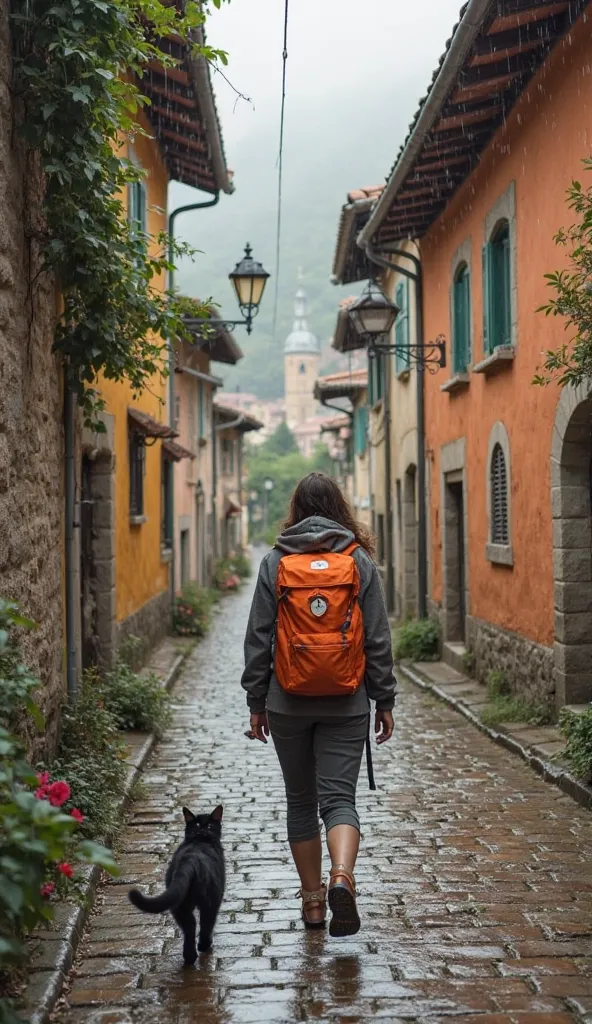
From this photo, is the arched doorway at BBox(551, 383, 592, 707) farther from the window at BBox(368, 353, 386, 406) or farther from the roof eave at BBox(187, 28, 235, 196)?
the window at BBox(368, 353, 386, 406)

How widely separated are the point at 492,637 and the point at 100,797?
235 inches

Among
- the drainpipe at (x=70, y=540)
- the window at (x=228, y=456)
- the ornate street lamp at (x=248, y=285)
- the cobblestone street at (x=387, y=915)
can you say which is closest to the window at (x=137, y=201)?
the ornate street lamp at (x=248, y=285)

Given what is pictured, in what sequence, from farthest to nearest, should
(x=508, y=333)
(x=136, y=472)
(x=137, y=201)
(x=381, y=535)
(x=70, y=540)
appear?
(x=381, y=535) < (x=136, y=472) < (x=137, y=201) < (x=508, y=333) < (x=70, y=540)

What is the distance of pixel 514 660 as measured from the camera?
10.4 m

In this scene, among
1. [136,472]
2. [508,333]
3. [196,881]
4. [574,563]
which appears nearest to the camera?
[196,881]

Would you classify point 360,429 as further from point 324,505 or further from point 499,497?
point 324,505

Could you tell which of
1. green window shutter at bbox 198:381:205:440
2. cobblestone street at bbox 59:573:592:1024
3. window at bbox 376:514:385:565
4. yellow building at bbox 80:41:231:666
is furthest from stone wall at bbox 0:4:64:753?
green window shutter at bbox 198:381:205:440

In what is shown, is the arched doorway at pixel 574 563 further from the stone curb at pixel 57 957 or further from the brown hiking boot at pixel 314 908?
the brown hiking boot at pixel 314 908

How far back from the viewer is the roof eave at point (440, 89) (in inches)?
306

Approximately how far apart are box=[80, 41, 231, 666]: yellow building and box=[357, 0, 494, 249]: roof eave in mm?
1857

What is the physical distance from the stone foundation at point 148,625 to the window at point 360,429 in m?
11.1

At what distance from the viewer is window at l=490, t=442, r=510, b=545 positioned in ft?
36.0

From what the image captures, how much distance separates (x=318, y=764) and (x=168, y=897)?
0.94 m

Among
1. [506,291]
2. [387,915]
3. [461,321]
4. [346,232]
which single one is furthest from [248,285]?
[387,915]
